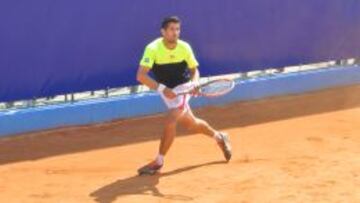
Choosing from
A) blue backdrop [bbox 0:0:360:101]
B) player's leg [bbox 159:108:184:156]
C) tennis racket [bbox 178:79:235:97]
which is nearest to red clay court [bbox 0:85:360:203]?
player's leg [bbox 159:108:184:156]

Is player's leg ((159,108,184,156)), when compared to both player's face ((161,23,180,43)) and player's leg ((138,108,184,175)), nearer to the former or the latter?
player's leg ((138,108,184,175))

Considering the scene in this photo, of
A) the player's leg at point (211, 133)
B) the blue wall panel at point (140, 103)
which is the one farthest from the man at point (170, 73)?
the blue wall panel at point (140, 103)

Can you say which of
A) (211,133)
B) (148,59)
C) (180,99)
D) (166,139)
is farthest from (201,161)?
(148,59)

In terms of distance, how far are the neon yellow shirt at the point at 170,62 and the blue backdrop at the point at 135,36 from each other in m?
2.32

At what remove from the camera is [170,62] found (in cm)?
Result: 715

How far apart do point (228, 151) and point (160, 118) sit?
8.36ft

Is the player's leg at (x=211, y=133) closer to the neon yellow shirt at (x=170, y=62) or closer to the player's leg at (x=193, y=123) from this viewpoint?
the player's leg at (x=193, y=123)

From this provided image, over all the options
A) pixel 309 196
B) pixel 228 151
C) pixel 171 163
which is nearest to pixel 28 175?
pixel 171 163

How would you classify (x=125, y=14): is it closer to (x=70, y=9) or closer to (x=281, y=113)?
(x=70, y=9)

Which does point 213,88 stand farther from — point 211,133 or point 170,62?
point 211,133

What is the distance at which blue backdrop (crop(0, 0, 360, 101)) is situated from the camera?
8.86m

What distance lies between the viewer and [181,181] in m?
7.00

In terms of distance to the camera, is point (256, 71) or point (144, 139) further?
point (256, 71)

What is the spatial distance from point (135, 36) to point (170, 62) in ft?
9.26
